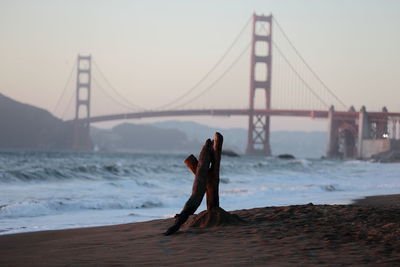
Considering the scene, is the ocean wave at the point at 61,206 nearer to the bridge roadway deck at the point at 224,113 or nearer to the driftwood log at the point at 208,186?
the driftwood log at the point at 208,186

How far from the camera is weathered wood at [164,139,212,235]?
21.2 ft

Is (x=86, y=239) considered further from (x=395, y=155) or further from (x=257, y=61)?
(x=257, y=61)

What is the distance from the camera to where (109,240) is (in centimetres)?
634

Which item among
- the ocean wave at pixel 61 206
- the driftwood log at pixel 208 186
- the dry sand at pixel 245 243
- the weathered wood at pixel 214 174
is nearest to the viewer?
the dry sand at pixel 245 243

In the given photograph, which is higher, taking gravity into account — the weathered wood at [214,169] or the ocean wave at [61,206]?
the weathered wood at [214,169]

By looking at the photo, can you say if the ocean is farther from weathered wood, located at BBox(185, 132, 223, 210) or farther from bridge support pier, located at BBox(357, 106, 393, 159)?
bridge support pier, located at BBox(357, 106, 393, 159)

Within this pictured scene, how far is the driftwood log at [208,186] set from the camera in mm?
6566

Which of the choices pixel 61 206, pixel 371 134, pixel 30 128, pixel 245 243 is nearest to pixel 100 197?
pixel 61 206

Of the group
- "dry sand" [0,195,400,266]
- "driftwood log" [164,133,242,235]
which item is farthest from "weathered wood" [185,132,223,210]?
"dry sand" [0,195,400,266]

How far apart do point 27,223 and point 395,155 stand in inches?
1990

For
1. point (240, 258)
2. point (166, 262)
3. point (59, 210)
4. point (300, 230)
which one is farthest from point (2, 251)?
point (59, 210)

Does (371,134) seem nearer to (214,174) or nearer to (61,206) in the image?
(61,206)

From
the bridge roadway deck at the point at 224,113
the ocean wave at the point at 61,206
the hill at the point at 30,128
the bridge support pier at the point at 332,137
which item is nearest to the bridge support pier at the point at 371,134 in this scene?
the bridge roadway deck at the point at 224,113

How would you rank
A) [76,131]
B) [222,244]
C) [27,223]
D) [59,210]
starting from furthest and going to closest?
1. [76,131]
2. [59,210]
3. [27,223]
4. [222,244]
